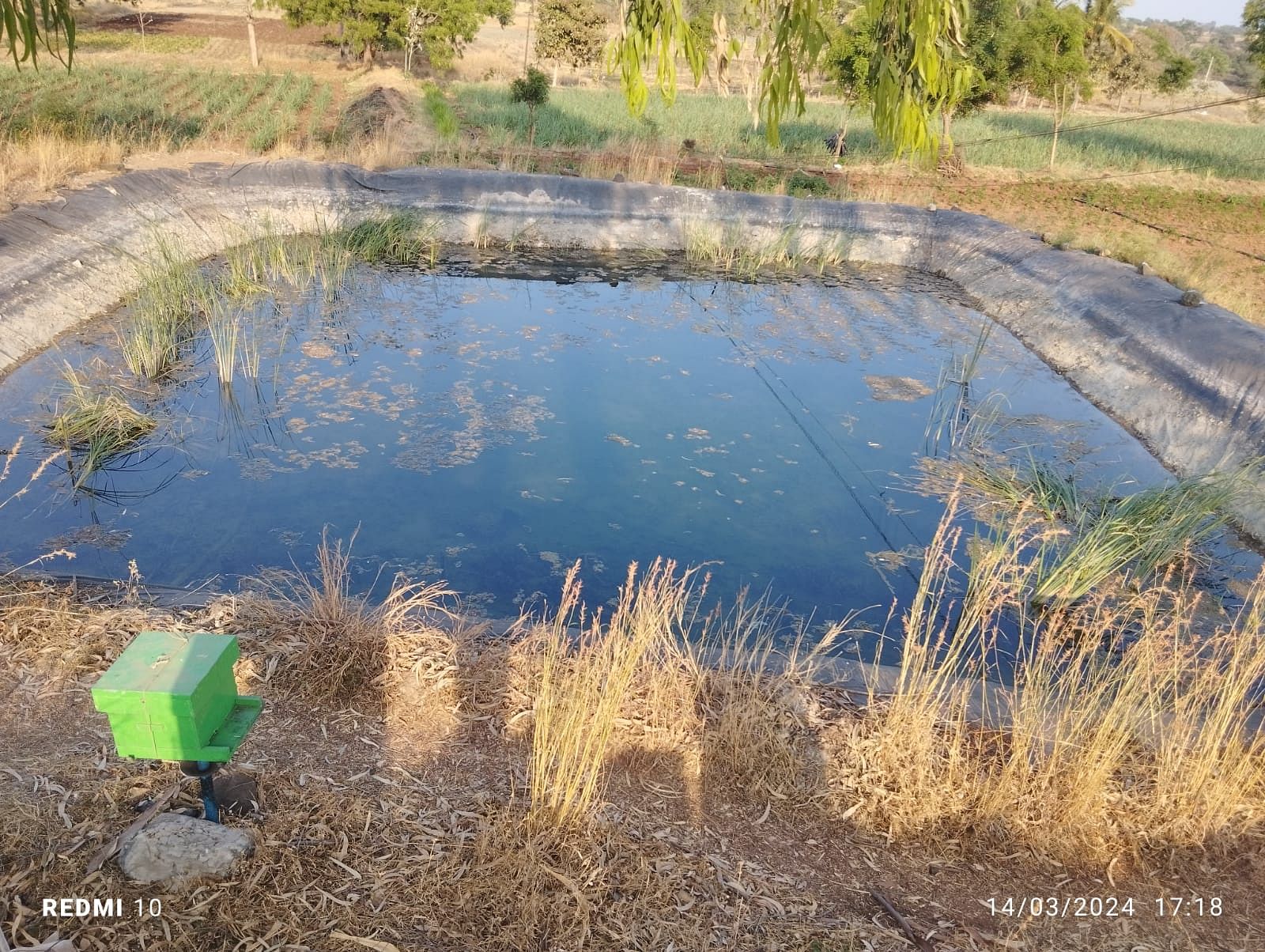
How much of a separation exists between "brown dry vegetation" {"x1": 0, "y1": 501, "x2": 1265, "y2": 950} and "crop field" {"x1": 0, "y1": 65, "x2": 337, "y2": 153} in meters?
8.41

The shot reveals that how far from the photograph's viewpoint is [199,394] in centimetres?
605

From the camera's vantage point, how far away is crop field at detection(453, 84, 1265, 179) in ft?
51.2

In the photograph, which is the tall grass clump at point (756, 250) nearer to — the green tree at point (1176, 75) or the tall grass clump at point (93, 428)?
the tall grass clump at point (93, 428)

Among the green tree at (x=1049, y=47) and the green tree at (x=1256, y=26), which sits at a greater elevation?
the green tree at (x=1256, y=26)

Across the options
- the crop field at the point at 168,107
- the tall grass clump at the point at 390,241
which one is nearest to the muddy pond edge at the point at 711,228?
the tall grass clump at the point at 390,241

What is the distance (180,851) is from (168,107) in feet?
59.9

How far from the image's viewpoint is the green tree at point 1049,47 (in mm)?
14648

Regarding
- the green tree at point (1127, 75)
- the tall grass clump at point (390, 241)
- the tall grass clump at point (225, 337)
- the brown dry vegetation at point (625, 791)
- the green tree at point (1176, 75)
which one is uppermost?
the green tree at point (1127, 75)

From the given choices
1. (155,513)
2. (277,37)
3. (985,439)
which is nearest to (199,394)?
(155,513)

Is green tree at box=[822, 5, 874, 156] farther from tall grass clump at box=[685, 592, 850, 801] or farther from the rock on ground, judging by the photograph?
the rock on ground

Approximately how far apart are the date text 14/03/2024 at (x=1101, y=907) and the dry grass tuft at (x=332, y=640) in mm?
1931

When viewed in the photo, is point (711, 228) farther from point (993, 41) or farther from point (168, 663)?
point (168, 663)

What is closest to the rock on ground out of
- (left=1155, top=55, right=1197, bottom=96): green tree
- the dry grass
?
the dry grass

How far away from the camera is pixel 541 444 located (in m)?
5.73
